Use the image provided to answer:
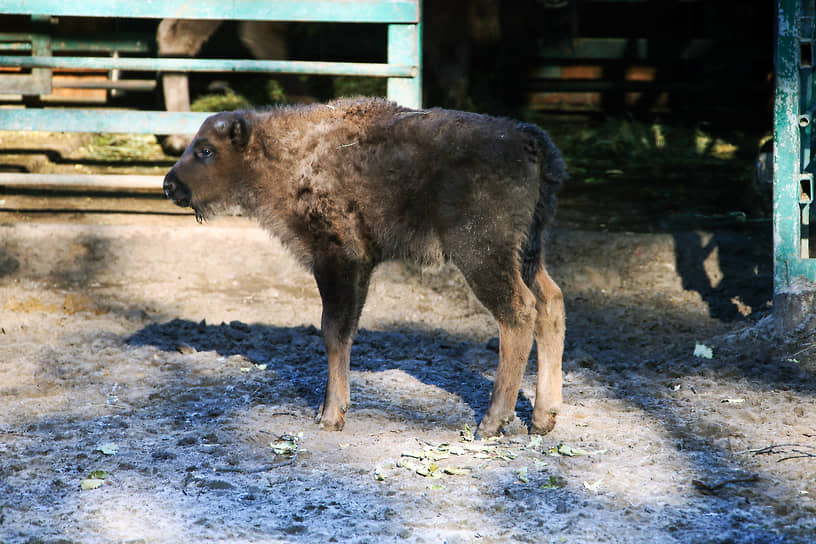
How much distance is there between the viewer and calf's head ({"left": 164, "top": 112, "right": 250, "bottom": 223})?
203 inches

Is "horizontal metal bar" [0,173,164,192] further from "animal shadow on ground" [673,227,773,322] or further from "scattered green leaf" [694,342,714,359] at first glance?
"scattered green leaf" [694,342,714,359]

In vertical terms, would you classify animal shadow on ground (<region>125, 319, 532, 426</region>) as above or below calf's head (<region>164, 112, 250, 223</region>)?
below

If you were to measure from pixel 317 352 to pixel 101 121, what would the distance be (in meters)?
3.53

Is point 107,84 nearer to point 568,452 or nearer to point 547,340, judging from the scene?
point 547,340

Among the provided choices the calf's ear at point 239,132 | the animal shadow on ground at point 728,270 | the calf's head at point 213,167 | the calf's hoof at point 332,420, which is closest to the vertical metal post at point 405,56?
the animal shadow on ground at point 728,270

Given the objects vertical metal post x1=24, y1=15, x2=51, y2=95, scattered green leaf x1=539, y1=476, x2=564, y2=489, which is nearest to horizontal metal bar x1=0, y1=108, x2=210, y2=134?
vertical metal post x1=24, y1=15, x2=51, y2=95

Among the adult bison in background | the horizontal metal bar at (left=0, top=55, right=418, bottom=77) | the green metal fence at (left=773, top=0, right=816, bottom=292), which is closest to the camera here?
the green metal fence at (left=773, top=0, right=816, bottom=292)

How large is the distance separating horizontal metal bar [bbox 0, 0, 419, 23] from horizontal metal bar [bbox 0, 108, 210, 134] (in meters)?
0.88

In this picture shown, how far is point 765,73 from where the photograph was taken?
44.7ft

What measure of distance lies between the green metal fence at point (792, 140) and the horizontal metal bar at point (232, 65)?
310cm

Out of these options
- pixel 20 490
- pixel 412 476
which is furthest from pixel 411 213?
pixel 20 490

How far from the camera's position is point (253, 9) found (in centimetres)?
803

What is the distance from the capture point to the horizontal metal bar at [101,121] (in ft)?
26.8

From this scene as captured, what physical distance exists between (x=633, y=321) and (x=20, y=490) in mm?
4656
